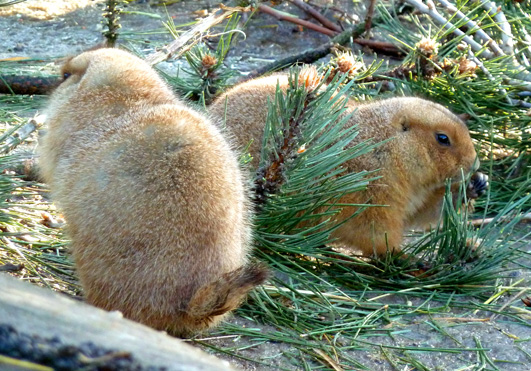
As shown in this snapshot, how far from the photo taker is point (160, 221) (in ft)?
8.21

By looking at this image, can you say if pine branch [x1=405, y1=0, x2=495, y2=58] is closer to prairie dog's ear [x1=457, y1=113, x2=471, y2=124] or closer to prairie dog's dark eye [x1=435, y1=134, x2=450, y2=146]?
prairie dog's ear [x1=457, y1=113, x2=471, y2=124]

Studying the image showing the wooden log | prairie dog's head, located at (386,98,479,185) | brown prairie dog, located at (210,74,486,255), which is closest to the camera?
the wooden log

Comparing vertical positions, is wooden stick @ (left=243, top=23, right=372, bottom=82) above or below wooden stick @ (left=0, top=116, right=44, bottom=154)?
below

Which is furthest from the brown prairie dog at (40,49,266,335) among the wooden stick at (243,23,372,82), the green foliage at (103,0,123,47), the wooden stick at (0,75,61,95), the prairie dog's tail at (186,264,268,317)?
the wooden stick at (243,23,372,82)

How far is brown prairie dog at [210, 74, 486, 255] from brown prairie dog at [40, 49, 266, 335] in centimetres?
105

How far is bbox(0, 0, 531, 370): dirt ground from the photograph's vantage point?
9.34ft

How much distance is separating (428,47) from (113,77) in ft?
7.29

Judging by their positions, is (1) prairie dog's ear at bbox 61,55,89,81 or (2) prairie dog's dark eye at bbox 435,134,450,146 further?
(2) prairie dog's dark eye at bbox 435,134,450,146

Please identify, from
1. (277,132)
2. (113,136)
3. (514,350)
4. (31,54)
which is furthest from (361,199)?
(31,54)

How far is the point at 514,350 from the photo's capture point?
3.02 meters

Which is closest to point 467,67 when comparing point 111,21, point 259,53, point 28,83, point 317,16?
point 111,21

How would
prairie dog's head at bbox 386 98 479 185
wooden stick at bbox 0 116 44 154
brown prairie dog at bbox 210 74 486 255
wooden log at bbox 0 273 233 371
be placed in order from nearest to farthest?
wooden log at bbox 0 273 233 371, wooden stick at bbox 0 116 44 154, brown prairie dog at bbox 210 74 486 255, prairie dog's head at bbox 386 98 479 185

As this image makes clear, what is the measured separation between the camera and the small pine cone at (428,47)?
179 inches

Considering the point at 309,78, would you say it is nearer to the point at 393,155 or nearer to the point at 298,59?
the point at 393,155
